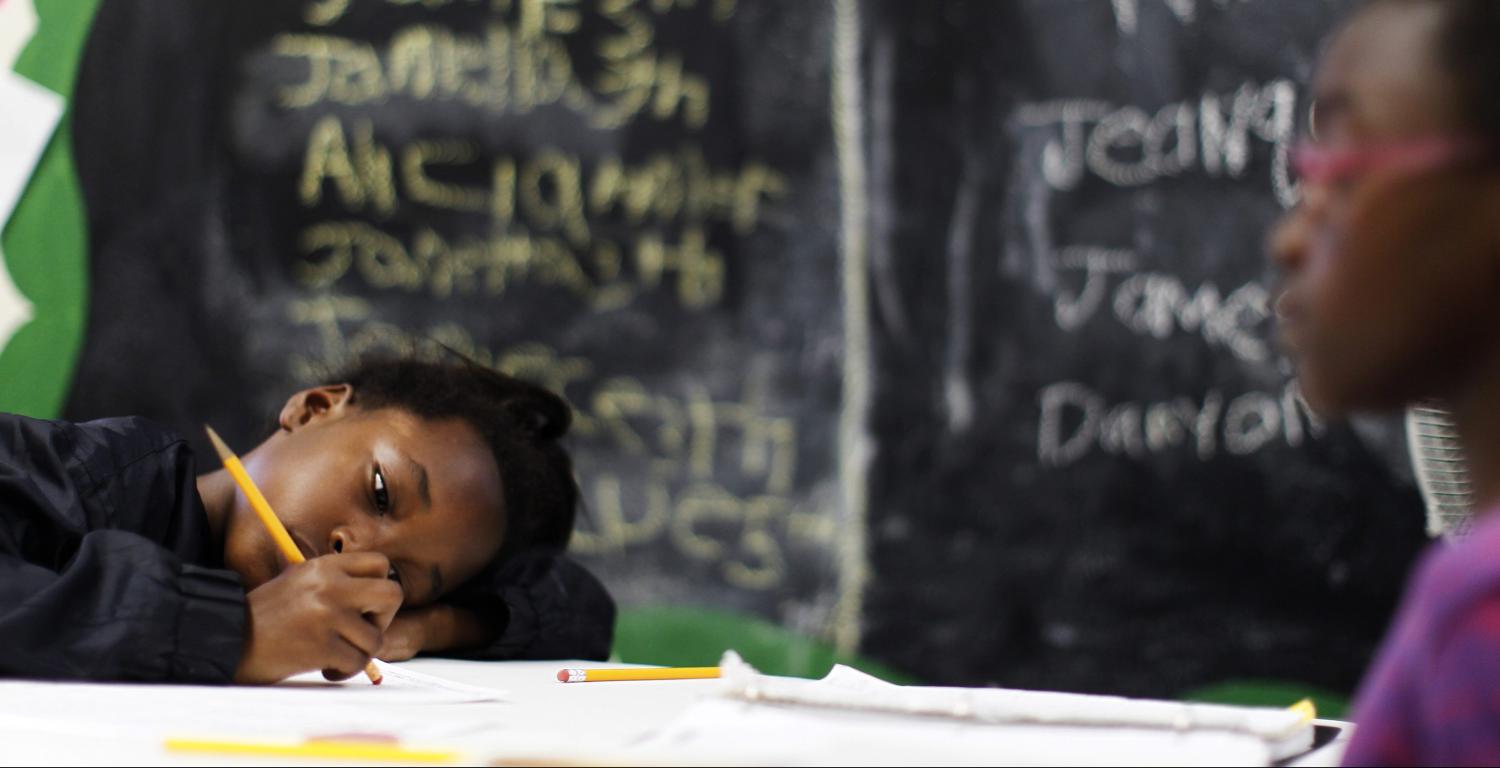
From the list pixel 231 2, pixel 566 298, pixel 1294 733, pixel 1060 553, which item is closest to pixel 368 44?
pixel 231 2

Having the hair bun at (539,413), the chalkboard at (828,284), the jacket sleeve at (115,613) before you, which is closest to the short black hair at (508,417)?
the hair bun at (539,413)

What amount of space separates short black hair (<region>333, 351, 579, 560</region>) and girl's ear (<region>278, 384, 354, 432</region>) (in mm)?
12

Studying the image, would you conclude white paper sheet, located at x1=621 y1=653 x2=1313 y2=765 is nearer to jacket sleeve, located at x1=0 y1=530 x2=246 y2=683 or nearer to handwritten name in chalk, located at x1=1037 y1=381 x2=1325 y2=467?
jacket sleeve, located at x1=0 y1=530 x2=246 y2=683

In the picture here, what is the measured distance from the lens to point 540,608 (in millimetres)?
1275

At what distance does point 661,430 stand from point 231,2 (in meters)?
0.83

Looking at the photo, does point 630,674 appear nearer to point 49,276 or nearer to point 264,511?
point 264,511

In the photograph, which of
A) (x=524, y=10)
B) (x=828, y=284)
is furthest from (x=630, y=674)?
(x=524, y=10)

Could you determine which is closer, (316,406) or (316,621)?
(316,621)

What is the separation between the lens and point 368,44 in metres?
1.99

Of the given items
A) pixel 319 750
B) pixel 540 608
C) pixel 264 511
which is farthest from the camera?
pixel 540 608

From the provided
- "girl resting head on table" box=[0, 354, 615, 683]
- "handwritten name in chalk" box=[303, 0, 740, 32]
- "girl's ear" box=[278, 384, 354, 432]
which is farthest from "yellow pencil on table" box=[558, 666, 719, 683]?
"handwritten name in chalk" box=[303, 0, 740, 32]

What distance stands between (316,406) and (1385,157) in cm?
98

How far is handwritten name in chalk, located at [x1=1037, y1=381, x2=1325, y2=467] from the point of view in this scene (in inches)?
73.5

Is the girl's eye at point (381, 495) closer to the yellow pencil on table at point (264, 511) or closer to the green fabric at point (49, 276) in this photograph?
the yellow pencil on table at point (264, 511)
